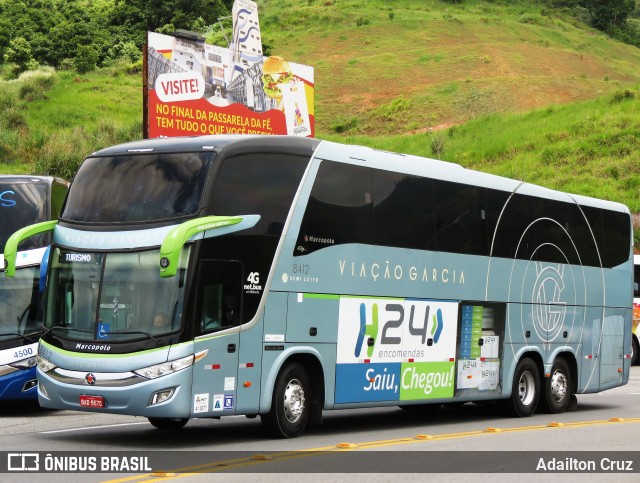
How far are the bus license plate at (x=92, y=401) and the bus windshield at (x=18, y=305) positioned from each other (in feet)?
17.6

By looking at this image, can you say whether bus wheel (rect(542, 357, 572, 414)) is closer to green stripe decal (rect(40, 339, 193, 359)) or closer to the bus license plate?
green stripe decal (rect(40, 339, 193, 359))

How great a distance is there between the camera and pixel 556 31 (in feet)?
411

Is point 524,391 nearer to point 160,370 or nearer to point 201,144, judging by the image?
point 201,144

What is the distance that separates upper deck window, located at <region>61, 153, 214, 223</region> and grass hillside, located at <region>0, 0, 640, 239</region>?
2850 cm

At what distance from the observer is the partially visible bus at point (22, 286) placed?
56.7 ft

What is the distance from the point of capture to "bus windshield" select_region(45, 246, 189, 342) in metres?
12.5

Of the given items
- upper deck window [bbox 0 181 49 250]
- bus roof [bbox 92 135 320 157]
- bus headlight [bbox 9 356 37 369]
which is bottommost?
bus headlight [bbox 9 356 37 369]

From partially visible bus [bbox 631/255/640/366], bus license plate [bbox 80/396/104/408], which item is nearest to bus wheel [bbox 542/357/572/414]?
bus license plate [bbox 80/396/104/408]

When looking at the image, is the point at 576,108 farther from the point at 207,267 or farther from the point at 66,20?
the point at 207,267

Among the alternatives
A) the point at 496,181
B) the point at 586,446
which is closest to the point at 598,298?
the point at 496,181

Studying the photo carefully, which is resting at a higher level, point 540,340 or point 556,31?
point 556,31

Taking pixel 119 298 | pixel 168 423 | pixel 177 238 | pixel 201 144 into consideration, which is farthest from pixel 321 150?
pixel 168 423

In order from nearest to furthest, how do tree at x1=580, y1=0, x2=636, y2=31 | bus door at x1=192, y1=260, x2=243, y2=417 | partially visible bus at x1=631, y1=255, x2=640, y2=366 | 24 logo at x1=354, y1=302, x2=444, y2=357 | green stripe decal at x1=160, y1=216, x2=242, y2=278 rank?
green stripe decal at x1=160, y1=216, x2=242, y2=278
bus door at x1=192, y1=260, x2=243, y2=417
24 logo at x1=354, y1=302, x2=444, y2=357
partially visible bus at x1=631, y1=255, x2=640, y2=366
tree at x1=580, y1=0, x2=636, y2=31

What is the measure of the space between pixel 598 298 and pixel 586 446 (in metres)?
7.45
